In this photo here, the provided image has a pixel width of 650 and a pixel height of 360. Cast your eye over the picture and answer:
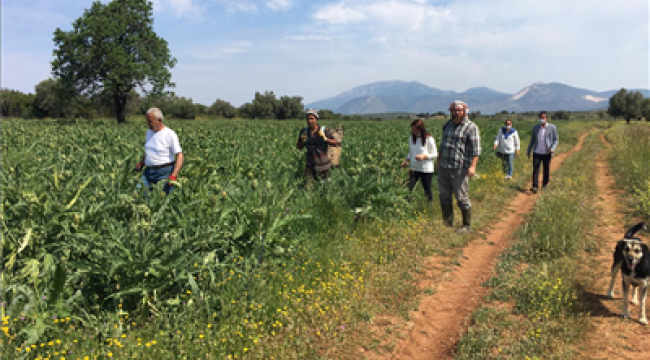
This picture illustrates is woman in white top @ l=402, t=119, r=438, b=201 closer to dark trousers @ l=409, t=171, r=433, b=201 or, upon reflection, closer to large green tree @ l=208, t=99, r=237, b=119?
dark trousers @ l=409, t=171, r=433, b=201

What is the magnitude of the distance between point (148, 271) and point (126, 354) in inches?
28.2

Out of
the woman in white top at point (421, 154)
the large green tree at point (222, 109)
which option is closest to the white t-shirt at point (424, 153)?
the woman in white top at point (421, 154)

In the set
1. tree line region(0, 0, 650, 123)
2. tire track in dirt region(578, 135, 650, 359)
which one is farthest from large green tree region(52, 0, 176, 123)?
tire track in dirt region(578, 135, 650, 359)

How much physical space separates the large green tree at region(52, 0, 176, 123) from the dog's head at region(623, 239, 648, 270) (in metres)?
37.8

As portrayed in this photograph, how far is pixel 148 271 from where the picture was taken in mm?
3482

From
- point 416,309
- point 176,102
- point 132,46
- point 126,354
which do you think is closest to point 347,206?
point 416,309

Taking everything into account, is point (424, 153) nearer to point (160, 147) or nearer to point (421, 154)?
point (421, 154)

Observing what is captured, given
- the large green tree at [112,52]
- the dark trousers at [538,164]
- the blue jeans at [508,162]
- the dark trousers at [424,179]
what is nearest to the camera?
the dark trousers at [424,179]

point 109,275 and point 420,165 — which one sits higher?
point 420,165

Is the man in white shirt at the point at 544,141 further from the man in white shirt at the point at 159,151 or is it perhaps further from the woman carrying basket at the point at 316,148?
the man in white shirt at the point at 159,151

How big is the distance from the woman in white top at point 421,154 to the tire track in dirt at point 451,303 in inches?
62.6

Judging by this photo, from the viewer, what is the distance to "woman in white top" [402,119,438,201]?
7461mm

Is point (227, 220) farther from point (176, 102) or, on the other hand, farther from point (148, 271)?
point (176, 102)

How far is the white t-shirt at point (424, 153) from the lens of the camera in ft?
24.7
